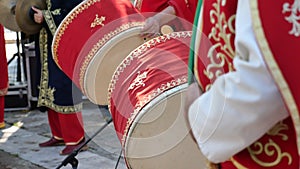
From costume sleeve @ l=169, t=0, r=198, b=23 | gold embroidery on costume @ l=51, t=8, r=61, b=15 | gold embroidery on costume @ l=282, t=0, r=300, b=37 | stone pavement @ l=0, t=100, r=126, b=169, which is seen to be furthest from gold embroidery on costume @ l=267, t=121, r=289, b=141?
gold embroidery on costume @ l=51, t=8, r=61, b=15

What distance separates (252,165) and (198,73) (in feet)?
0.85

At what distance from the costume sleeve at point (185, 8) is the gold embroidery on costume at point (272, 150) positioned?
4.27ft

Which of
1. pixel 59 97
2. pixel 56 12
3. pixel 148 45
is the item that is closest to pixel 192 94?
pixel 148 45

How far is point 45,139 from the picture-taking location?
5066mm

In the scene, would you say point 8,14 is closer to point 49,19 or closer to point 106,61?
point 49,19

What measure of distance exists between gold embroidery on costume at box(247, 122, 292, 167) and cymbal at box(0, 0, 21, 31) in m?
3.10

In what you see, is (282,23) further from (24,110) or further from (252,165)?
(24,110)

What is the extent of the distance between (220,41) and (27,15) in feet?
9.88

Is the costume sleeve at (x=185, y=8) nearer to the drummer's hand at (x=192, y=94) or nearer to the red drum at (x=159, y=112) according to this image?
the red drum at (x=159, y=112)

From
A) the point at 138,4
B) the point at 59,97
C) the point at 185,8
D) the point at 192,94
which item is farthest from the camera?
the point at 59,97

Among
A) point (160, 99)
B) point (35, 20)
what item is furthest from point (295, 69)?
point (35, 20)

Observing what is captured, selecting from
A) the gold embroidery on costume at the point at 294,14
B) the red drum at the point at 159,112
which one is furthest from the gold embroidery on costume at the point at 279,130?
the red drum at the point at 159,112

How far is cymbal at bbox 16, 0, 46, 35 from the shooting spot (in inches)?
161

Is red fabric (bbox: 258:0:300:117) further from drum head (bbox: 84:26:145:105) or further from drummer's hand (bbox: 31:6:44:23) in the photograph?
drummer's hand (bbox: 31:6:44:23)
